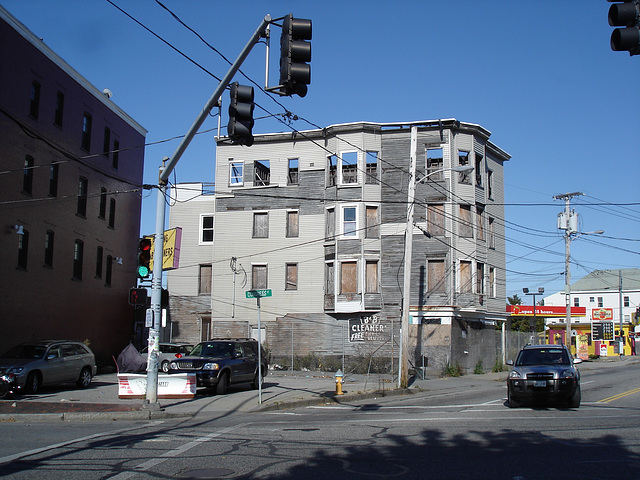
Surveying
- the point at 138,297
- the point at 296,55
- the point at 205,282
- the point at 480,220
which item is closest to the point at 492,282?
the point at 480,220

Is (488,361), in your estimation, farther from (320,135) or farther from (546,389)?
(546,389)

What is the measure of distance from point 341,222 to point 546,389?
20203 mm

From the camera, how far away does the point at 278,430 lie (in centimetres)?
1180

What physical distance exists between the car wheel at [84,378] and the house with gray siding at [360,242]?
14.5 meters

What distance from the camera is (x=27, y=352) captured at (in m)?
20.0

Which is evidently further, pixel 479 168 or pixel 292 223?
pixel 292 223

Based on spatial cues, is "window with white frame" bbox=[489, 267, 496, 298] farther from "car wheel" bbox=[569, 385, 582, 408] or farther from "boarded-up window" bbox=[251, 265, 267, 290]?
"car wheel" bbox=[569, 385, 582, 408]

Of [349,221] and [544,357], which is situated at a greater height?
[349,221]

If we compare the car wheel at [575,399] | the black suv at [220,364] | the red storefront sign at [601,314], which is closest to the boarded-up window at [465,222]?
the black suv at [220,364]

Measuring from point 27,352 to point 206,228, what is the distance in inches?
748

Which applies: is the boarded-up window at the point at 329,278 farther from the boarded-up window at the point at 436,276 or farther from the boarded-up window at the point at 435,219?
the boarded-up window at the point at 435,219

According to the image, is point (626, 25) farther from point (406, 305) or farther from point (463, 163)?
point (463, 163)

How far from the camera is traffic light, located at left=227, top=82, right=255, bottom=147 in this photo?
435 inches

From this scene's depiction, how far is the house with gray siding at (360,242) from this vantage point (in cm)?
3319
